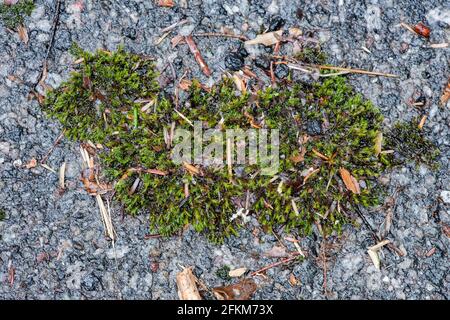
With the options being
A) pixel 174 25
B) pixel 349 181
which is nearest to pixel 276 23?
pixel 174 25

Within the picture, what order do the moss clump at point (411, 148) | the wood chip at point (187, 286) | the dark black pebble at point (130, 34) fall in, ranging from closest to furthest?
the wood chip at point (187, 286)
the moss clump at point (411, 148)
the dark black pebble at point (130, 34)

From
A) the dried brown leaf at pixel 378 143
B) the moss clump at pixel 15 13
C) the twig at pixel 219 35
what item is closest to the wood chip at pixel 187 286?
the dried brown leaf at pixel 378 143

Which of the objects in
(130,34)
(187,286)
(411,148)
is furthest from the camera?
(130,34)

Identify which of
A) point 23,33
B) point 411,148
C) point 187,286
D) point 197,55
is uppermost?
point 23,33

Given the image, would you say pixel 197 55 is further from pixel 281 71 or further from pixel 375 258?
pixel 375 258

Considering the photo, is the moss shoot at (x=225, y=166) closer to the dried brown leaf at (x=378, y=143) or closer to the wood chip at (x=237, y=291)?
the dried brown leaf at (x=378, y=143)
